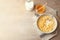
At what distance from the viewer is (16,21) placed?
1395 mm

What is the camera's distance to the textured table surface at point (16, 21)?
4.41ft

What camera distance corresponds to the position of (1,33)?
135cm

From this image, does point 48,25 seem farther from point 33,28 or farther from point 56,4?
point 56,4

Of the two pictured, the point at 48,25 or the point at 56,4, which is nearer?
the point at 48,25

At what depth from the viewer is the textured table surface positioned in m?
1.34

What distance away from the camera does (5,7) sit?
1458 millimetres

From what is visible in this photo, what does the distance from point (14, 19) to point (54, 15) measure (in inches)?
12.9

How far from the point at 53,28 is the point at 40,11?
184mm

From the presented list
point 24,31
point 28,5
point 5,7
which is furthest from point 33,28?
point 5,7

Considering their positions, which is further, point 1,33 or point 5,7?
point 5,7

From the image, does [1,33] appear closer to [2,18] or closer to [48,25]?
[2,18]

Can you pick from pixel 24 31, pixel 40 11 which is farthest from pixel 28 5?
pixel 24 31

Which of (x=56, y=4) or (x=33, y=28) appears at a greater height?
(x=56, y=4)

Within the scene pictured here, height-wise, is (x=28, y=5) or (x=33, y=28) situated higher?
(x=28, y=5)
